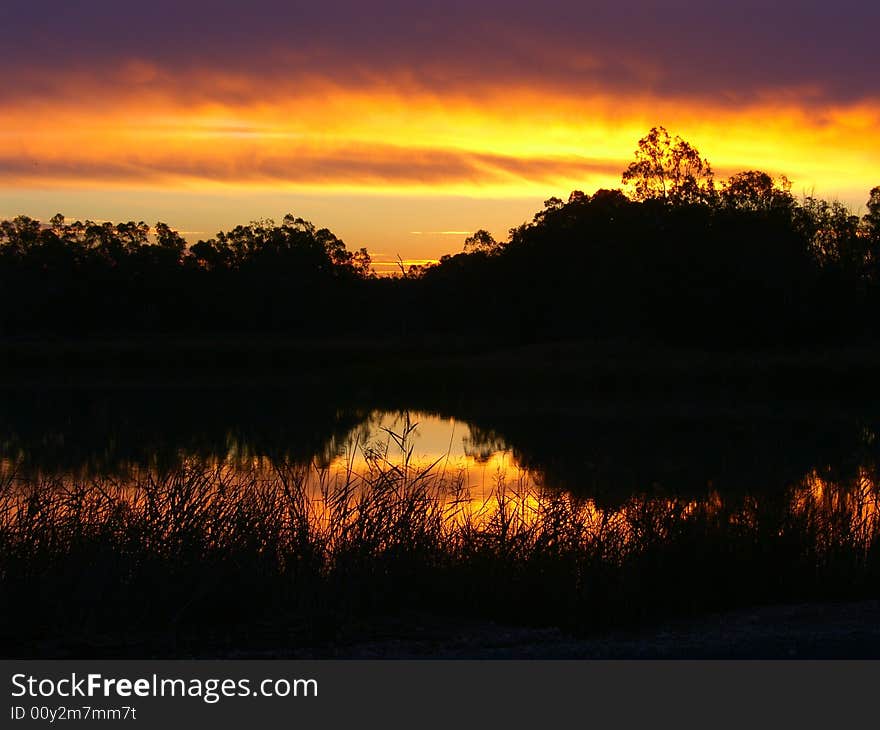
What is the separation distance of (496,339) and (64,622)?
55805 mm

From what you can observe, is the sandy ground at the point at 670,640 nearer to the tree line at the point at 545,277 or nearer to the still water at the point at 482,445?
the still water at the point at 482,445

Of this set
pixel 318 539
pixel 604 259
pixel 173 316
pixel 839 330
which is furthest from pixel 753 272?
pixel 318 539

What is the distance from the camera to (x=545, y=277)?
6184 cm

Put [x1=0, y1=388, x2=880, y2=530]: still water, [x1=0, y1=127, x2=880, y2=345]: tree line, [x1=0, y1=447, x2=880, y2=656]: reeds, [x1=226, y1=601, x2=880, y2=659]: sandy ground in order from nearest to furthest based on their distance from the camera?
[x1=226, y1=601, x2=880, y2=659]: sandy ground < [x1=0, y1=447, x2=880, y2=656]: reeds < [x1=0, y1=388, x2=880, y2=530]: still water < [x1=0, y1=127, x2=880, y2=345]: tree line

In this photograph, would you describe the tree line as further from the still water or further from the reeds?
the reeds

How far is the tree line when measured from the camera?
162 feet

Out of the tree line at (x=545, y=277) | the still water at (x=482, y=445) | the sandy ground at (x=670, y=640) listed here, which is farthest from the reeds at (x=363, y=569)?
the tree line at (x=545, y=277)

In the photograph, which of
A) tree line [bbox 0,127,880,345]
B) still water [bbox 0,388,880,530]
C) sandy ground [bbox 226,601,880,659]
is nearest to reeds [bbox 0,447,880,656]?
sandy ground [bbox 226,601,880,659]

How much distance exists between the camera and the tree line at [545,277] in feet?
162

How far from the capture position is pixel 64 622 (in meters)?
6.48

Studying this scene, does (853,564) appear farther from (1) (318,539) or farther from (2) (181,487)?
(2) (181,487)

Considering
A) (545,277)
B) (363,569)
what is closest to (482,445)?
(363,569)

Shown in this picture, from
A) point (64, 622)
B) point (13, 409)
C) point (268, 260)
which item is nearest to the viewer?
point (64, 622)

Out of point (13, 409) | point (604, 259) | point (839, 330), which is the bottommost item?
point (13, 409)
